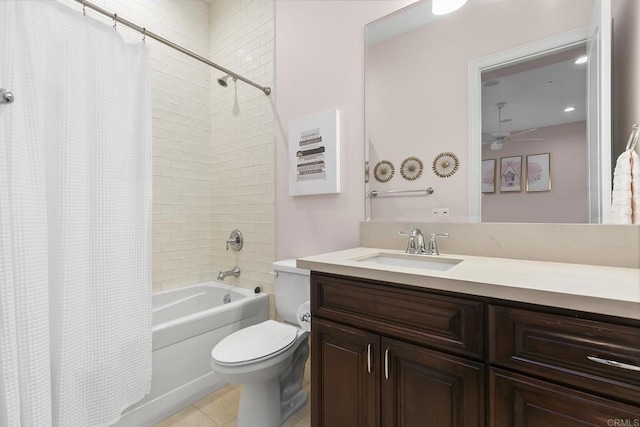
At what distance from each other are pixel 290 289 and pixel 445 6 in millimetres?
1727

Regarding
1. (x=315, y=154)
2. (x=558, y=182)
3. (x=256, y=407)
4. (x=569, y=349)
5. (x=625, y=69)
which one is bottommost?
(x=256, y=407)

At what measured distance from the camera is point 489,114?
1.34 m

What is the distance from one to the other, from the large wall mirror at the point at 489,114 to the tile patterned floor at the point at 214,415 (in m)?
1.20

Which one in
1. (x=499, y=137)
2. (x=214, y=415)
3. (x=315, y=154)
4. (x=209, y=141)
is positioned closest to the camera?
(x=499, y=137)

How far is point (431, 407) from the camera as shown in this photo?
2.99 ft

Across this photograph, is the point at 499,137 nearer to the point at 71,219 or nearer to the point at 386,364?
the point at 386,364

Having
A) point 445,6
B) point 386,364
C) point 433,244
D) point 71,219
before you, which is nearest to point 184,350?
point 71,219

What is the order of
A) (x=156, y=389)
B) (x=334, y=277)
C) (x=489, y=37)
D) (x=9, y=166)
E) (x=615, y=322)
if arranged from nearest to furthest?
(x=615, y=322) < (x=9, y=166) < (x=334, y=277) < (x=489, y=37) < (x=156, y=389)

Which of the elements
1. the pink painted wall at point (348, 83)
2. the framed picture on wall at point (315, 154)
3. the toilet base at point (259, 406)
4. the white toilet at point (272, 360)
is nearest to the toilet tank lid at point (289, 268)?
the white toilet at point (272, 360)

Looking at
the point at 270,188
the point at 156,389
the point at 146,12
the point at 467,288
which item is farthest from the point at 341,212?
the point at 146,12

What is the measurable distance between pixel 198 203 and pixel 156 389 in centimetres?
147

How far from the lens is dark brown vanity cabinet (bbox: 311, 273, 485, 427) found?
855 mm

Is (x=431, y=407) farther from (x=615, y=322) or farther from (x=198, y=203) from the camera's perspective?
(x=198, y=203)

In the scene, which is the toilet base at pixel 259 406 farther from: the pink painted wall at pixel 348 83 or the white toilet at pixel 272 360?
the pink painted wall at pixel 348 83
